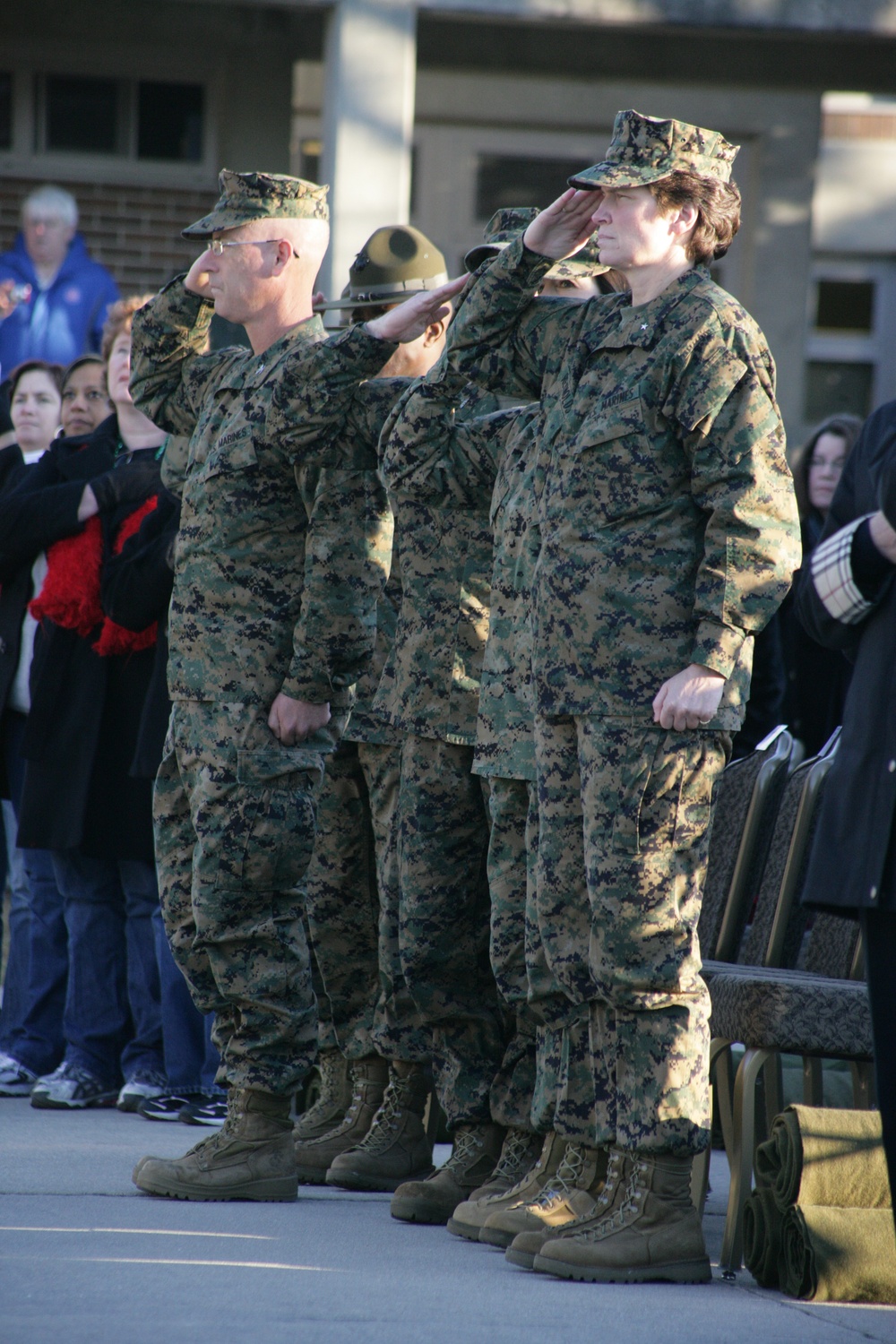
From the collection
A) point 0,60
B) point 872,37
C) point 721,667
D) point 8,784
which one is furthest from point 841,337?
point 721,667

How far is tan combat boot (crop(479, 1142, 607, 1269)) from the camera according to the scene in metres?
3.46

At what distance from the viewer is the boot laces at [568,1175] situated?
352cm

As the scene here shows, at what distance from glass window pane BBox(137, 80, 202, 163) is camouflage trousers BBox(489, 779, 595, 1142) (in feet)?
23.6

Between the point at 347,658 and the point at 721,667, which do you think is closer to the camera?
the point at 721,667

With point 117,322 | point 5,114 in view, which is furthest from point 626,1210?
point 5,114

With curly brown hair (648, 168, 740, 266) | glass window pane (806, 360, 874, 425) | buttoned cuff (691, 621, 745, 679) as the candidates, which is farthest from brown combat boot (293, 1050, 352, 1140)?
glass window pane (806, 360, 874, 425)

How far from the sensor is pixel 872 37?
909 cm

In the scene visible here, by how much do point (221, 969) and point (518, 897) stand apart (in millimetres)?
696

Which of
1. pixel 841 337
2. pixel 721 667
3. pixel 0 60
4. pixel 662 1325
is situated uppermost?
pixel 0 60

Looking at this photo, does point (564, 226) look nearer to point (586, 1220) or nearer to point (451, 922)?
point (451, 922)

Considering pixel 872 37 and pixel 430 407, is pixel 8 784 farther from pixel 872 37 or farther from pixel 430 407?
pixel 872 37

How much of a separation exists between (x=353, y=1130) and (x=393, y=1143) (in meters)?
0.16

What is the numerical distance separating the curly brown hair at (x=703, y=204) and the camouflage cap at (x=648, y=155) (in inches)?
0.8

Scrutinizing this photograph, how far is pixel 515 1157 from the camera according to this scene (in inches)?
151
